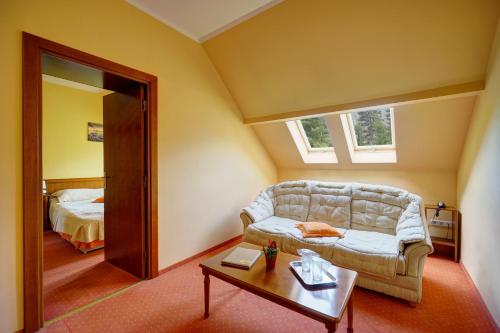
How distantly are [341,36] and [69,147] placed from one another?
5.11 m

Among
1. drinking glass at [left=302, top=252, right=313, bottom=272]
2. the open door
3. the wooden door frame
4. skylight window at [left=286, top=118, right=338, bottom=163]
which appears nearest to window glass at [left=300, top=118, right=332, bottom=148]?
skylight window at [left=286, top=118, right=338, bottom=163]

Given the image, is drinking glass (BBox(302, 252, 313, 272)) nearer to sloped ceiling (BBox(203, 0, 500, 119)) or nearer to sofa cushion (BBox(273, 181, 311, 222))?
sofa cushion (BBox(273, 181, 311, 222))

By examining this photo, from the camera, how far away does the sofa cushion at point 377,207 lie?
2723mm

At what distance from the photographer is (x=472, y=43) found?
1.95 m

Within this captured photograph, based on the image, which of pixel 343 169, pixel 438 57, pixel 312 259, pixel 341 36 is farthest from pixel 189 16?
pixel 343 169

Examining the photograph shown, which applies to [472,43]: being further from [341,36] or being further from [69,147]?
[69,147]

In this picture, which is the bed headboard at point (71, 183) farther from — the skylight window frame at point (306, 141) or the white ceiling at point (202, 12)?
the skylight window frame at point (306, 141)

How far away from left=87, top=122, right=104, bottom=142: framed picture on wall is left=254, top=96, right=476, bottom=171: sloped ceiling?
356 centimetres

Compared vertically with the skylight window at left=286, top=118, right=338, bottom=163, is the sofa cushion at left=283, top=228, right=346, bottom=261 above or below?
below

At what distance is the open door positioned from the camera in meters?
2.42

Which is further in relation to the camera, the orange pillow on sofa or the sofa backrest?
the sofa backrest

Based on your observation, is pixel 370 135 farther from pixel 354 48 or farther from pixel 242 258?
pixel 242 258

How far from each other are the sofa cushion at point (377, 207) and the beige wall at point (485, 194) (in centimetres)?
61

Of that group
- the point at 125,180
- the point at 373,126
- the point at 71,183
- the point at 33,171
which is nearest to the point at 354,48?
the point at 373,126
